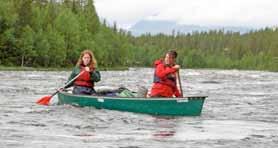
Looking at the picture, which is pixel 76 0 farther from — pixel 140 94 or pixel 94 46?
pixel 140 94

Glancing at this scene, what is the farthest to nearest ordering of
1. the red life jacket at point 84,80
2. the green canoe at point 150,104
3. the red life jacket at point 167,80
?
the red life jacket at point 84,80
the red life jacket at point 167,80
the green canoe at point 150,104

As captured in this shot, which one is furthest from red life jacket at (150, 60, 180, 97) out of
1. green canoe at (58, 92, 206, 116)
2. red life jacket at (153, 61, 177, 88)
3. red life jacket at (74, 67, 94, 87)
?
red life jacket at (74, 67, 94, 87)

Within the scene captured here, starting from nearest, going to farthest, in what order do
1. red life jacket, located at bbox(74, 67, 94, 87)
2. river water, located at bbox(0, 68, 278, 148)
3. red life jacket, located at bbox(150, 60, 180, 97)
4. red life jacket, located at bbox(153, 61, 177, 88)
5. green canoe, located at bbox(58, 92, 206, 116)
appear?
river water, located at bbox(0, 68, 278, 148)
green canoe, located at bbox(58, 92, 206, 116)
red life jacket, located at bbox(150, 60, 180, 97)
red life jacket, located at bbox(153, 61, 177, 88)
red life jacket, located at bbox(74, 67, 94, 87)

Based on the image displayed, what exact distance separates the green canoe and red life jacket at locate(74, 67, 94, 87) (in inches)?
27.2

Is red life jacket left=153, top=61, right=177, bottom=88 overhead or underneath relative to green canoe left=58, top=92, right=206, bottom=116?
overhead

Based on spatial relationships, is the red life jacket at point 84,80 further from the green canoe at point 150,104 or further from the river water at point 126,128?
the river water at point 126,128

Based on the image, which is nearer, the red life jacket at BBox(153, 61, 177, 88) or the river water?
the river water

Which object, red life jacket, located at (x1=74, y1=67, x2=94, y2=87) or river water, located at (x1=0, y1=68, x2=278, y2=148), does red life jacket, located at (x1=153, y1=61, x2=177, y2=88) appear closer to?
river water, located at (x1=0, y1=68, x2=278, y2=148)

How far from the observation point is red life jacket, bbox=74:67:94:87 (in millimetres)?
22925

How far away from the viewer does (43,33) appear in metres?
94.4

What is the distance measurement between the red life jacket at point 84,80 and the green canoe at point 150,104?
2.26 ft

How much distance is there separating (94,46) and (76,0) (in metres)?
20.7

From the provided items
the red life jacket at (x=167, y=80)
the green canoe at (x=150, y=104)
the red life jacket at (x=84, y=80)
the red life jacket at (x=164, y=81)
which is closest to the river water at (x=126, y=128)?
the green canoe at (x=150, y=104)

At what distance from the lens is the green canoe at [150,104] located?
21250 mm
